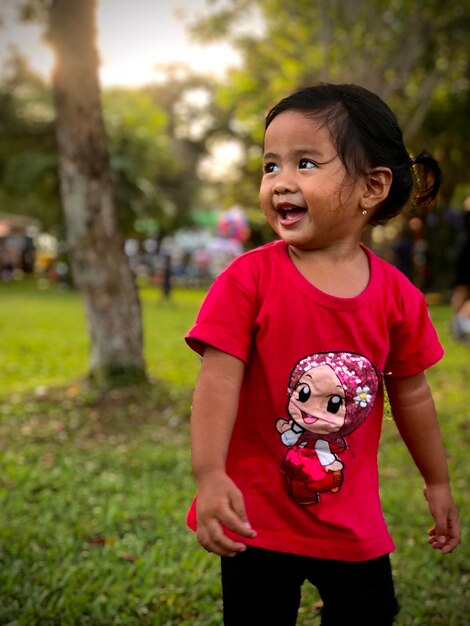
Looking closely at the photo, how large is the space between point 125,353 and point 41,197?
20.8m

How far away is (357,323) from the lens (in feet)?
5.98

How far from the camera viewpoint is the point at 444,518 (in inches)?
79.3

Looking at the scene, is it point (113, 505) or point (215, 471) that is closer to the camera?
point (215, 471)

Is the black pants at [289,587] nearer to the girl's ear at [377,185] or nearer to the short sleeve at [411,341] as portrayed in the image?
the short sleeve at [411,341]

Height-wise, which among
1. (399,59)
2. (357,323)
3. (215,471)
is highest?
(399,59)

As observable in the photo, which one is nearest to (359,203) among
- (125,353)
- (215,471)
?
(215,471)

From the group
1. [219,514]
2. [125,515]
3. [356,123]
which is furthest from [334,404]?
[125,515]

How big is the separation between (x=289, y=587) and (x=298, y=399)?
472 millimetres

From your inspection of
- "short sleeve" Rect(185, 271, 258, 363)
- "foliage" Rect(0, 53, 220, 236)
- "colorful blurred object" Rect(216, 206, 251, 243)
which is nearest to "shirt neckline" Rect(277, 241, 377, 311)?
"short sleeve" Rect(185, 271, 258, 363)

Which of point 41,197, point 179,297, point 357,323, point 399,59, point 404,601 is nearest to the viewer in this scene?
point 357,323

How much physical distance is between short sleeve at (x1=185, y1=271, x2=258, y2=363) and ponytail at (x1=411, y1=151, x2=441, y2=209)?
64 centimetres

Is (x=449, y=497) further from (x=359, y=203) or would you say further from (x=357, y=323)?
(x=359, y=203)

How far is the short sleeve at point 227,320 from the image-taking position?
174cm

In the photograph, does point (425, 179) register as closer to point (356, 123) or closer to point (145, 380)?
point (356, 123)
